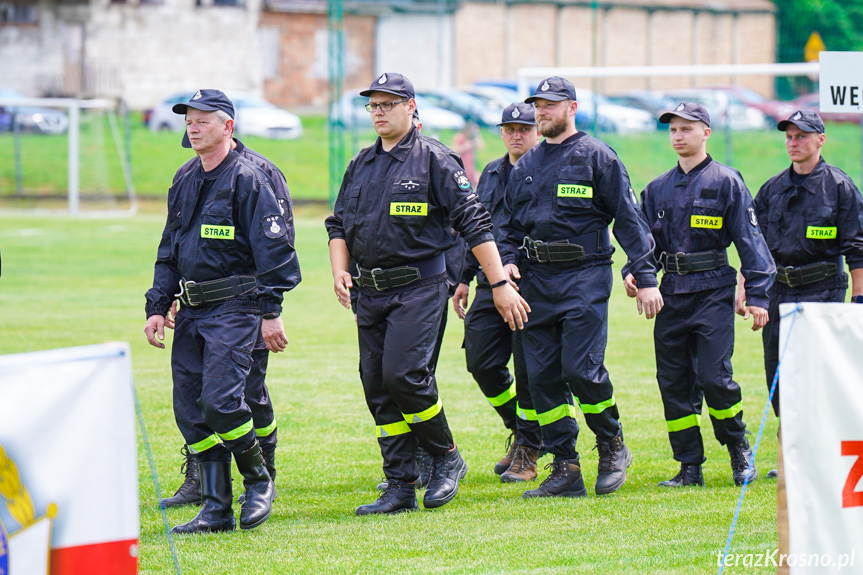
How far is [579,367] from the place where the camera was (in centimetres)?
652

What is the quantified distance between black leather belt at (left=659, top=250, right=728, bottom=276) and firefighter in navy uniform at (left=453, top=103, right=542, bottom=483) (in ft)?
3.37

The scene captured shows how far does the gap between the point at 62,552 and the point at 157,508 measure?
2835 millimetres

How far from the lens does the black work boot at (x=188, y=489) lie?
6.54m

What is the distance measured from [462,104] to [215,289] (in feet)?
88.4

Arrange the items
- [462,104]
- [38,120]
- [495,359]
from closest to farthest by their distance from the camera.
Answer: [495,359] < [462,104] < [38,120]

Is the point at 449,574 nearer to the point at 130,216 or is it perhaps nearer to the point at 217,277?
the point at 217,277

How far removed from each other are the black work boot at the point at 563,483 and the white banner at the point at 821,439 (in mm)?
2699

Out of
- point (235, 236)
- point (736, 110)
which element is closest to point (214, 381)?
point (235, 236)

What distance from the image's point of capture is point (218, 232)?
5.89 meters

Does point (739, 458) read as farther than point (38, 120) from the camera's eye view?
No

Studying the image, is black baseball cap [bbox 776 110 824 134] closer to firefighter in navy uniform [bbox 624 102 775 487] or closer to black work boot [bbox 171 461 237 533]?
firefighter in navy uniform [bbox 624 102 775 487]

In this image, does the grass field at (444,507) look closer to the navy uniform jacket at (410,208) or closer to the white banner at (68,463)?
the navy uniform jacket at (410,208)

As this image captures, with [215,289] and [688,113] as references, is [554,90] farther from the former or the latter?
[215,289]

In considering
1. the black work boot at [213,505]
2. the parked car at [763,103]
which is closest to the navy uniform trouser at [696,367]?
the black work boot at [213,505]
